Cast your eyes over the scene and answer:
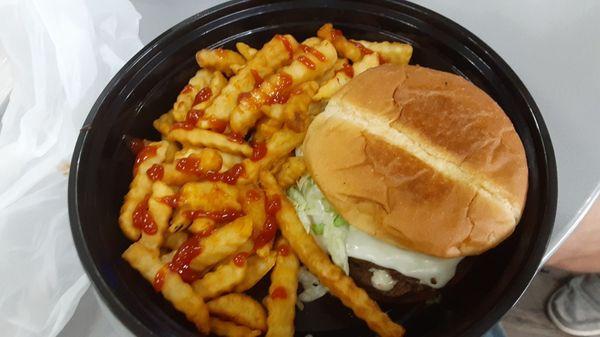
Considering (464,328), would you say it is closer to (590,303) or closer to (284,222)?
(284,222)

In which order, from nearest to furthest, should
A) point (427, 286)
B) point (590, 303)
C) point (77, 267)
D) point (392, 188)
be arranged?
point (392, 188), point (427, 286), point (77, 267), point (590, 303)

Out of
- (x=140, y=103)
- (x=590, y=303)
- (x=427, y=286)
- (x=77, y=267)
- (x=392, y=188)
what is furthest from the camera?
(x=590, y=303)

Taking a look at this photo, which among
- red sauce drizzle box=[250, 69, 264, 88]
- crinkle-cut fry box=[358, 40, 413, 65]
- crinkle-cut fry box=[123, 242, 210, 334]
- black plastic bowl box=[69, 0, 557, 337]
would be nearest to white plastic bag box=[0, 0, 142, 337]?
black plastic bowl box=[69, 0, 557, 337]

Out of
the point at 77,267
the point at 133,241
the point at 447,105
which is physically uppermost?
the point at 447,105

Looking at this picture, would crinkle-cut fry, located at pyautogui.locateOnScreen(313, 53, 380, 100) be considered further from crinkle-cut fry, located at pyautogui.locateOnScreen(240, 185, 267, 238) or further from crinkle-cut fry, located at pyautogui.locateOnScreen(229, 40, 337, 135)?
crinkle-cut fry, located at pyautogui.locateOnScreen(240, 185, 267, 238)

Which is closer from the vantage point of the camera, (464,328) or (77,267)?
(464,328)

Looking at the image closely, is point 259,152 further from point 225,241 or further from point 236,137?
point 225,241

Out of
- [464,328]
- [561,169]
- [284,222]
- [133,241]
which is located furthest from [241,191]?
[561,169]

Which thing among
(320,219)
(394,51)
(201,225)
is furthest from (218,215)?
(394,51)
